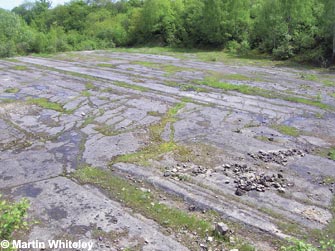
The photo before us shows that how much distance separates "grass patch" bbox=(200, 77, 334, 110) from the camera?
10156 millimetres

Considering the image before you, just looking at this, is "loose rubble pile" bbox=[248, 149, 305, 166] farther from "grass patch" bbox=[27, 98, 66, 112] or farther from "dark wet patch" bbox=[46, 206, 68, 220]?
"grass patch" bbox=[27, 98, 66, 112]

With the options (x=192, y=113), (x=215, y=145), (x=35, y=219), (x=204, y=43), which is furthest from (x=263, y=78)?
(x=204, y=43)

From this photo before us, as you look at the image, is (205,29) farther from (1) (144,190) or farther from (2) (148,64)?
(1) (144,190)

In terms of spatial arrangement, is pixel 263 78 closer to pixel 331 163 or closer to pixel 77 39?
pixel 331 163

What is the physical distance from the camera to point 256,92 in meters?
11.5

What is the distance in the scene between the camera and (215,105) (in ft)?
32.7

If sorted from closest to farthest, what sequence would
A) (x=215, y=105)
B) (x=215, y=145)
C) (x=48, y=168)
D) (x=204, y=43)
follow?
1. (x=48, y=168)
2. (x=215, y=145)
3. (x=215, y=105)
4. (x=204, y=43)

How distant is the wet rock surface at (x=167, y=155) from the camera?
4449mm

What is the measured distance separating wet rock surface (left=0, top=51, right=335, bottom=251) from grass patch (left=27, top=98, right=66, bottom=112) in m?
0.06

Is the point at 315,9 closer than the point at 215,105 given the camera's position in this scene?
No

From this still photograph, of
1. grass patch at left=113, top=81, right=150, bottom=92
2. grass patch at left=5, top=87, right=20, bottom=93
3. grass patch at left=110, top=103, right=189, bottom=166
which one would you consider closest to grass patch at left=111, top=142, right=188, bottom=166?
grass patch at left=110, top=103, right=189, bottom=166

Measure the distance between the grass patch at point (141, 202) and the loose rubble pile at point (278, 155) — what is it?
2323 millimetres

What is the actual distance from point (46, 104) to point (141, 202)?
6540 millimetres

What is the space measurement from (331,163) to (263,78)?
8238mm
